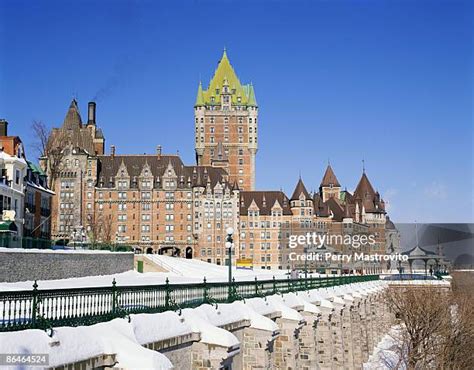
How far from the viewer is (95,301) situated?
1255 cm

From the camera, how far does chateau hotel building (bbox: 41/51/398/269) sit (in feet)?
376

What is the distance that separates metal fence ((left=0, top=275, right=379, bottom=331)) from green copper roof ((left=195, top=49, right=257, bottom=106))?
11887cm

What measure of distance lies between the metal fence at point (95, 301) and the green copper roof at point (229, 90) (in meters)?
119

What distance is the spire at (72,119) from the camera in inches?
4692

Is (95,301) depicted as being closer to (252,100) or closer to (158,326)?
(158,326)

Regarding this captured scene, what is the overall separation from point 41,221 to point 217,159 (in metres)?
74.8

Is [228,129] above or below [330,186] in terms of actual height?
above

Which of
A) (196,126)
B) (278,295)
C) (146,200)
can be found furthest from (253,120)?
(278,295)

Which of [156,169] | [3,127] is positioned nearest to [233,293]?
[3,127]

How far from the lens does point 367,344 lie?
47.8 metres

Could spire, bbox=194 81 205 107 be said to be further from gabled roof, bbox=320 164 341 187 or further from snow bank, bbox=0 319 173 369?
snow bank, bbox=0 319 173 369

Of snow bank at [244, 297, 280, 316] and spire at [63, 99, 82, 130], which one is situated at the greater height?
spire at [63, 99, 82, 130]

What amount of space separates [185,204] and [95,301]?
104596 millimetres

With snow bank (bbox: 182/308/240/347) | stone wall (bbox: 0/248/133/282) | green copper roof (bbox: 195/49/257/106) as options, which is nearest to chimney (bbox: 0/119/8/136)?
stone wall (bbox: 0/248/133/282)
